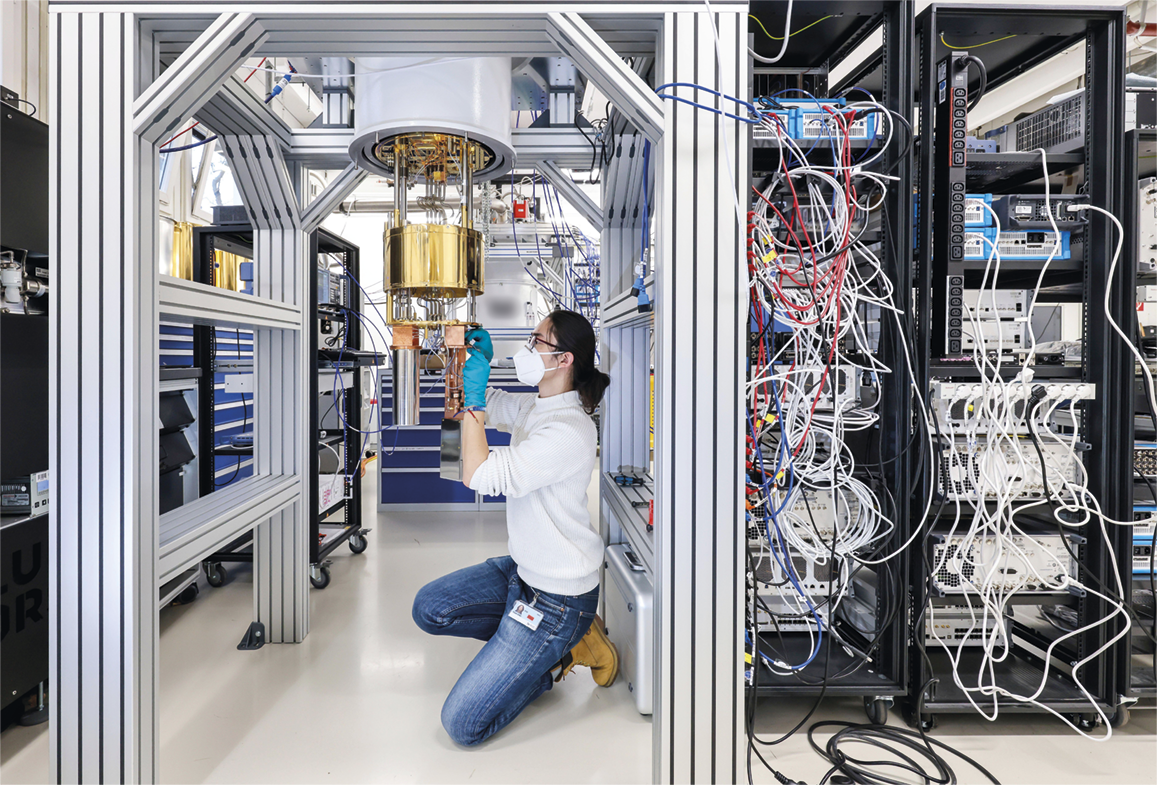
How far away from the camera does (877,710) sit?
69.1 inches

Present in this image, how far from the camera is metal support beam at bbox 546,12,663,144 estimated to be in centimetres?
125

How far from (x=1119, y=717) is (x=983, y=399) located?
1042 mm

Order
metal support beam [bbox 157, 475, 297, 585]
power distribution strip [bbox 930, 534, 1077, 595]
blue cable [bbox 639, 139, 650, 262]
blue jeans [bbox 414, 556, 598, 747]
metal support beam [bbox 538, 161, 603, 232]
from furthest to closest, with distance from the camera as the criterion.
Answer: metal support beam [bbox 538, 161, 603, 232]
blue cable [bbox 639, 139, 650, 262]
power distribution strip [bbox 930, 534, 1077, 595]
blue jeans [bbox 414, 556, 598, 747]
metal support beam [bbox 157, 475, 297, 585]

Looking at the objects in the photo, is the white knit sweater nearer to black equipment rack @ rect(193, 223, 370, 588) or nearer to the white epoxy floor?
the white epoxy floor

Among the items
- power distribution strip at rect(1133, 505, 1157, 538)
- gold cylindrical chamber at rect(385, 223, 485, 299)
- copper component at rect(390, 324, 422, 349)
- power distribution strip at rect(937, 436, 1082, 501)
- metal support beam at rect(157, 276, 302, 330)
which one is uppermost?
gold cylindrical chamber at rect(385, 223, 485, 299)

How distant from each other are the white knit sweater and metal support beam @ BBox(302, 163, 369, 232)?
3.59ft

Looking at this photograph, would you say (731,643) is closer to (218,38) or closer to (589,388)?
(589,388)

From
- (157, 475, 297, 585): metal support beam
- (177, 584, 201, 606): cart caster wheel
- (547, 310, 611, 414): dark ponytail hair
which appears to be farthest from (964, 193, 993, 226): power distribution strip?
(177, 584, 201, 606): cart caster wheel

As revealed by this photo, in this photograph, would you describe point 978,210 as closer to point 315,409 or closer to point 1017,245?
point 1017,245

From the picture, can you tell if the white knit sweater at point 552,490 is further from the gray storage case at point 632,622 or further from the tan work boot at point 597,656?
the tan work boot at point 597,656

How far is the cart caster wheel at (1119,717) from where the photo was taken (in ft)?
5.82

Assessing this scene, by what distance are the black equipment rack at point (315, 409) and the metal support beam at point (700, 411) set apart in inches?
61.2

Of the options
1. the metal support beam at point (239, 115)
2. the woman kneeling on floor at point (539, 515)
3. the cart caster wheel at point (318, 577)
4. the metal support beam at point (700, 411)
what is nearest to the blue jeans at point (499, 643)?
the woman kneeling on floor at point (539, 515)

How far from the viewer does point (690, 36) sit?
4.15 ft
